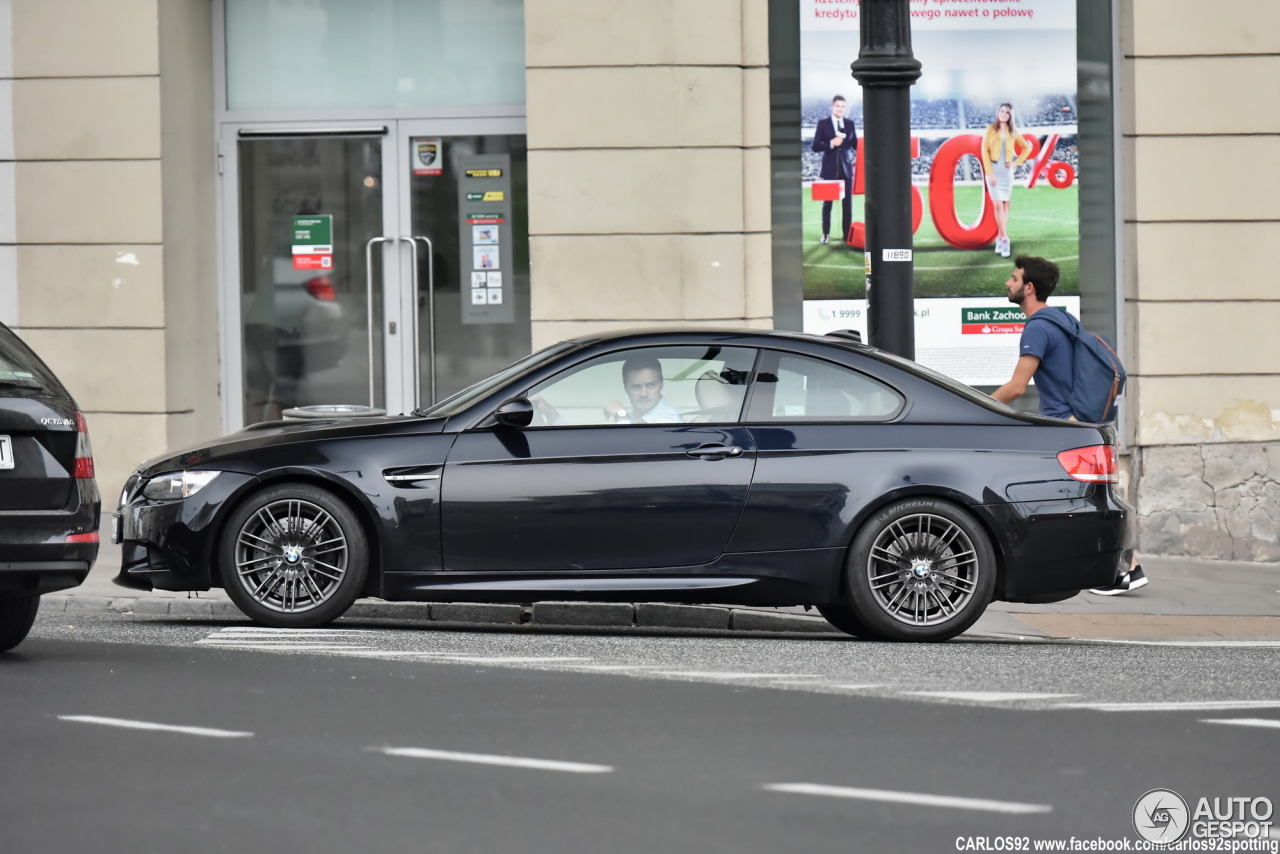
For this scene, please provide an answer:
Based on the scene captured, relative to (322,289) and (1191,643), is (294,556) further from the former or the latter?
(322,289)

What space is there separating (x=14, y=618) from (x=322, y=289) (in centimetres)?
648

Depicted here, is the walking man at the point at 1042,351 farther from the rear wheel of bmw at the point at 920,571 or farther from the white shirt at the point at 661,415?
the white shirt at the point at 661,415

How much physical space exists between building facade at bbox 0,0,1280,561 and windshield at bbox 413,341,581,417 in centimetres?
437

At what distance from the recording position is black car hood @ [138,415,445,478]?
8102 mm

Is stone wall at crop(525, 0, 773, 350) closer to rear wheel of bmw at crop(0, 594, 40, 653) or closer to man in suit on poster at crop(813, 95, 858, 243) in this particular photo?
man in suit on poster at crop(813, 95, 858, 243)

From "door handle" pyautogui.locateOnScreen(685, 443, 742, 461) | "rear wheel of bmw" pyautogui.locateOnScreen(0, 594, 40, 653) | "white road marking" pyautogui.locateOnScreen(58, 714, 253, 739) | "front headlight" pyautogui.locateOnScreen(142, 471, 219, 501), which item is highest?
"door handle" pyautogui.locateOnScreen(685, 443, 742, 461)

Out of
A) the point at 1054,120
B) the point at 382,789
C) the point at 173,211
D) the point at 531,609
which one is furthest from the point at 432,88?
the point at 382,789

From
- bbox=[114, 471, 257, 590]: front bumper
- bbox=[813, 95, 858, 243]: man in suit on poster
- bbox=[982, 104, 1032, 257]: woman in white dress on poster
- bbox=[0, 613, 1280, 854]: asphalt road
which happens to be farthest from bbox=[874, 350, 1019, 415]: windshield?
bbox=[982, 104, 1032, 257]: woman in white dress on poster

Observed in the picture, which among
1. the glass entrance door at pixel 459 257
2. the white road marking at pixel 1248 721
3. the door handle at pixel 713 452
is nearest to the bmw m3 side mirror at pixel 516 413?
the door handle at pixel 713 452

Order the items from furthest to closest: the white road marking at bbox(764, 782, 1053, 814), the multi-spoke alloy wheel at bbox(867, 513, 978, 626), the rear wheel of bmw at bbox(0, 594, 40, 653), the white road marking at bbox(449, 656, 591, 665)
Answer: the multi-spoke alloy wheel at bbox(867, 513, 978, 626) → the rear wheel of bmw at bbox(0, 594, 40, 653) → the white road marking at bbox(449, 656, 591, 665) → the white road marking at bbox(764, 782, 1053, 814)

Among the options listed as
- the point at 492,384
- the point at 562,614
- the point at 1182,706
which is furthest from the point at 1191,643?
the point at 492,384

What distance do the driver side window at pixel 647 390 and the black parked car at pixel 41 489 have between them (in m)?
2.02

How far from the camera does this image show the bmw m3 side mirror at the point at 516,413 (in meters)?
7.98

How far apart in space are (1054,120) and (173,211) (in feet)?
20.9
